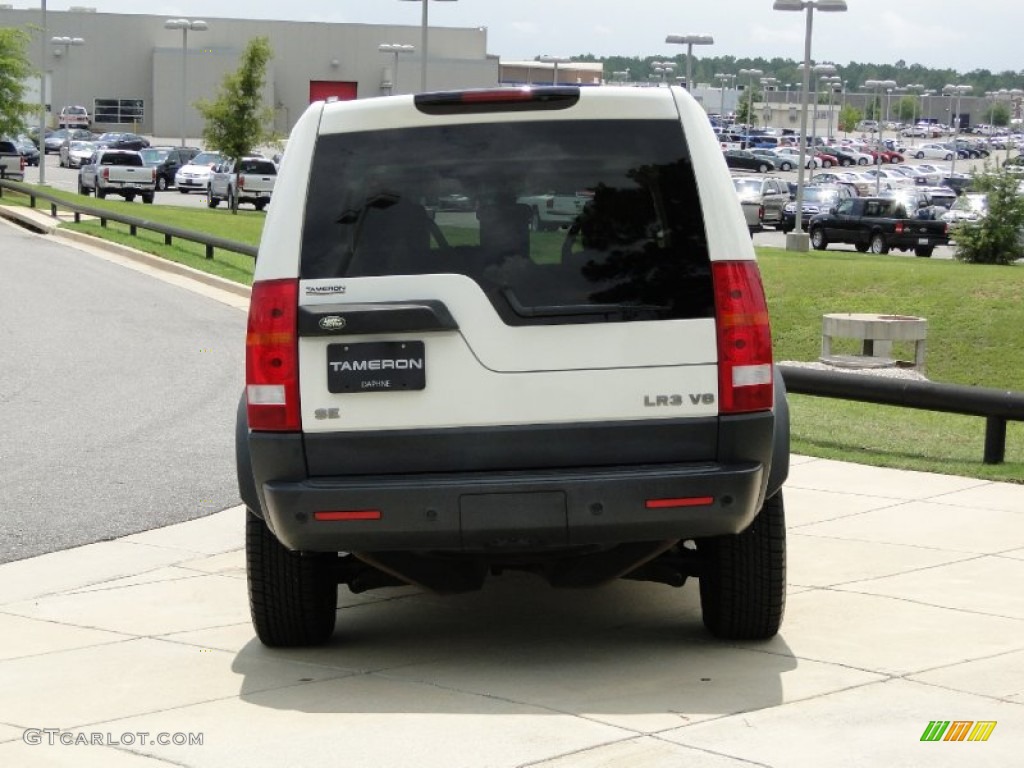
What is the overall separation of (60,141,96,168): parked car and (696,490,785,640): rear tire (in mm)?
80759

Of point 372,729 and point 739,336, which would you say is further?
point 739,336

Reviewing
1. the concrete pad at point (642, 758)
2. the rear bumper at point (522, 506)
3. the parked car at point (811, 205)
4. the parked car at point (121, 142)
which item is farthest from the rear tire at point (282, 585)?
the parked car at point (121, 142)

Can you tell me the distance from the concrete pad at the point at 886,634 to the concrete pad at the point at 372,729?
4.48 feet

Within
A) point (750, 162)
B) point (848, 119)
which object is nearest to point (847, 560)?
point (750, 162)

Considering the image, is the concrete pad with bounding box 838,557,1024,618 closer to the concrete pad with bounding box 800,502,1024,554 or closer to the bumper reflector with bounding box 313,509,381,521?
the concrete pad with bounding box 800,502,1024,554

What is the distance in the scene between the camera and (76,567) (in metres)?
8.60

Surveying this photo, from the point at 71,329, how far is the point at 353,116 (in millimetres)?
15509

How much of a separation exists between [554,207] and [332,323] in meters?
0.89

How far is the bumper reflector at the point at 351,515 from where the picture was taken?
5977mm

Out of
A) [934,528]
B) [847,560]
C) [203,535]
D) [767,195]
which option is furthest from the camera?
[767,195]

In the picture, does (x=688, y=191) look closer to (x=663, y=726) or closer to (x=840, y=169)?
(x=663, y=726)

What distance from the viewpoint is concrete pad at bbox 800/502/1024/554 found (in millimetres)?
8719

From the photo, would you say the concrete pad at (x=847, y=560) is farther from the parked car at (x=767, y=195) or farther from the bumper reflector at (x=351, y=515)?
the parked car at (x=767, y=195)

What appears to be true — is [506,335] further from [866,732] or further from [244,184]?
[244,184]
